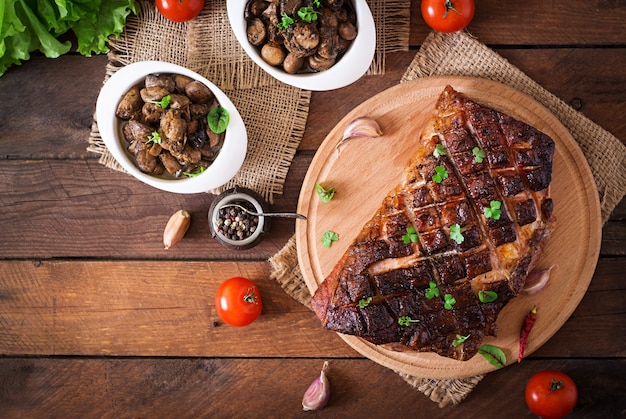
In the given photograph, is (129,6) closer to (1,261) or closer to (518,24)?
(1,261)

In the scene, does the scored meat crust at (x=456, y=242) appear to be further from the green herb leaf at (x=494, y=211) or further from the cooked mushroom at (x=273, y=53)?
the cooked mushroom at (x=273, y=53)

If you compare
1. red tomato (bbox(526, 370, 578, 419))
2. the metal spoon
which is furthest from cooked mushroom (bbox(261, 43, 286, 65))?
red tomato (bbox(526, 370, 578, 419))

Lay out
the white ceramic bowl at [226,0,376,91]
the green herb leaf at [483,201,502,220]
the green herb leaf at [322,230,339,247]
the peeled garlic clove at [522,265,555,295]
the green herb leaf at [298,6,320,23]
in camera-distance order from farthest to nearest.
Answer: the green herb leaf at [322,230,339,247] → the peeled garlic clove at [522,265,555,295] → the white ceramic bowl at [226,0,376,91] → the green herb leaf at [298,6,320,23] → the green herb leaf at [483,201,502,220]

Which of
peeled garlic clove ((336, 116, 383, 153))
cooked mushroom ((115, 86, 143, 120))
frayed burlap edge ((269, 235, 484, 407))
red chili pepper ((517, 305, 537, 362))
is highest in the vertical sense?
peeled garlic clove ((336, 116, 383, 153))

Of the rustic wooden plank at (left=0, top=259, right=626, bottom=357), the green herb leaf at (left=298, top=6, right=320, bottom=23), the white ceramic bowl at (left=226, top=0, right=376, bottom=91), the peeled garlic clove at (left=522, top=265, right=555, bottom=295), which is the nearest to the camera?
the green herb leaf at (left=298, top=6, right=320, bottom=23)

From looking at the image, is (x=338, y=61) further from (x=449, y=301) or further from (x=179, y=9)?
(x=449, y=301)

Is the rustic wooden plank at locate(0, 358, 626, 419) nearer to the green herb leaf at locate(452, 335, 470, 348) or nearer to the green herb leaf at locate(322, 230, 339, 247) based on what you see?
the green herb leaf at locate(452, 335, 470, 348)

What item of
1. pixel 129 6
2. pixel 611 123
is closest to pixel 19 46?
pixel 129 6
